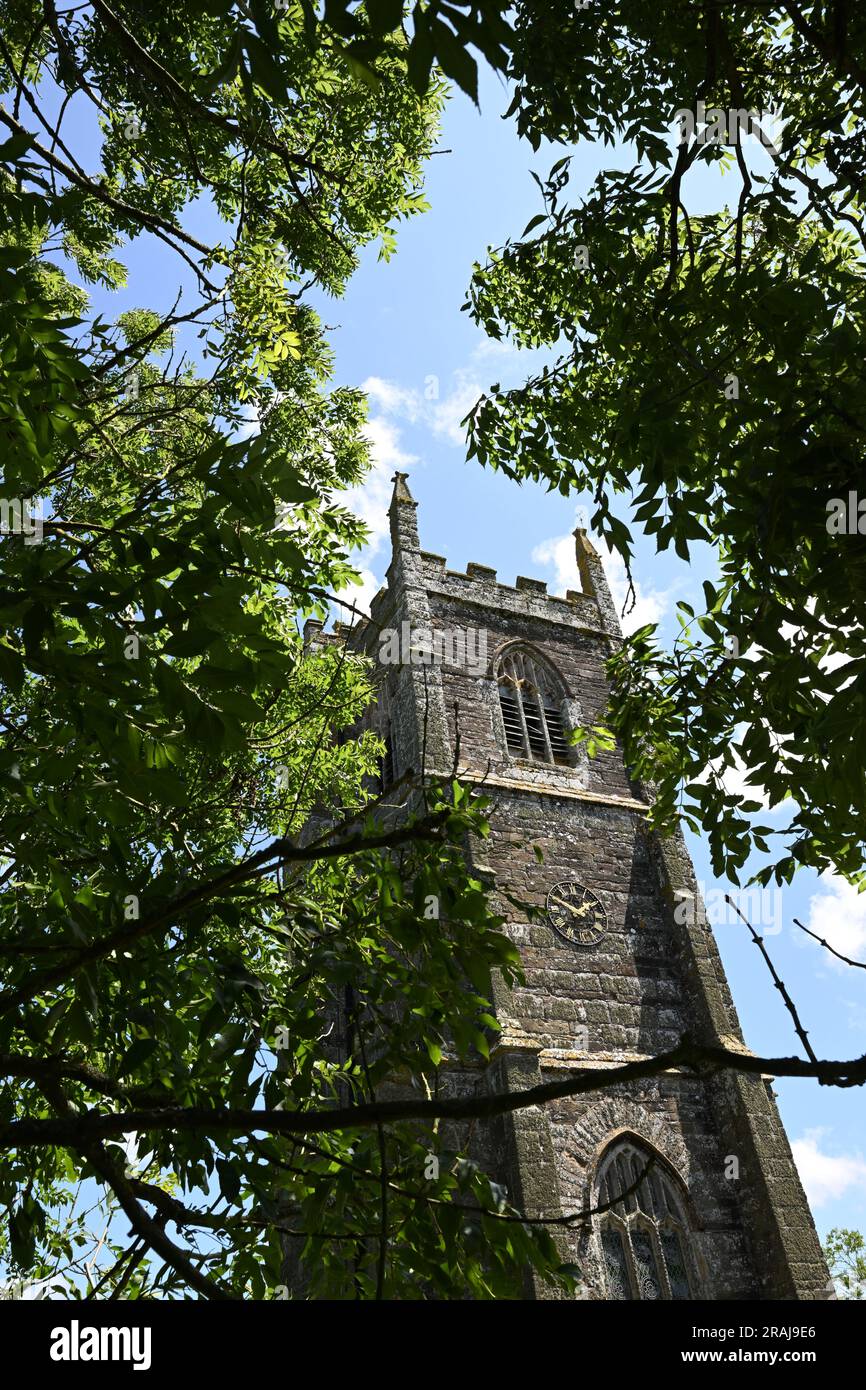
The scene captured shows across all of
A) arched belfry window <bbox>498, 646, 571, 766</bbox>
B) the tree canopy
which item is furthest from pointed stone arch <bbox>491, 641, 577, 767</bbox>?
the tree canopy

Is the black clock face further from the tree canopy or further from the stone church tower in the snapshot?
the tree canopy

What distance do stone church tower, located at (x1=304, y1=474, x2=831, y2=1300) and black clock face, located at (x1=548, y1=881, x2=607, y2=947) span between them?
1.0 inches

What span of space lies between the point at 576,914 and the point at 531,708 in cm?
463

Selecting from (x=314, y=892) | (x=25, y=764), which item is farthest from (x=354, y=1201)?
(x=314, y=892)

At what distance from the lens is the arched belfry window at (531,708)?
18.8m

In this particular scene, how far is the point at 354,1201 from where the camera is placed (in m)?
3.12

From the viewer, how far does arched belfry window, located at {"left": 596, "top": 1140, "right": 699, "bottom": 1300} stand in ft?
43.1

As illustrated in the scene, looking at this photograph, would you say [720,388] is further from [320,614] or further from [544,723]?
[544,723]

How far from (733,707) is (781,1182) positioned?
11.8m

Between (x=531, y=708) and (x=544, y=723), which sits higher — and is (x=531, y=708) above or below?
above

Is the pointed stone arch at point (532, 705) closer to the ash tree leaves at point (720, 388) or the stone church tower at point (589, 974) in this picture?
the stone church tower at point (589, 974)

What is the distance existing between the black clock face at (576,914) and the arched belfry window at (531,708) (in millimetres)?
2877

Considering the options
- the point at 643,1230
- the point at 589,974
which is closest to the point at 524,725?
the point at 589,974

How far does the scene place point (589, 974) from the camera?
1568 centimetres
